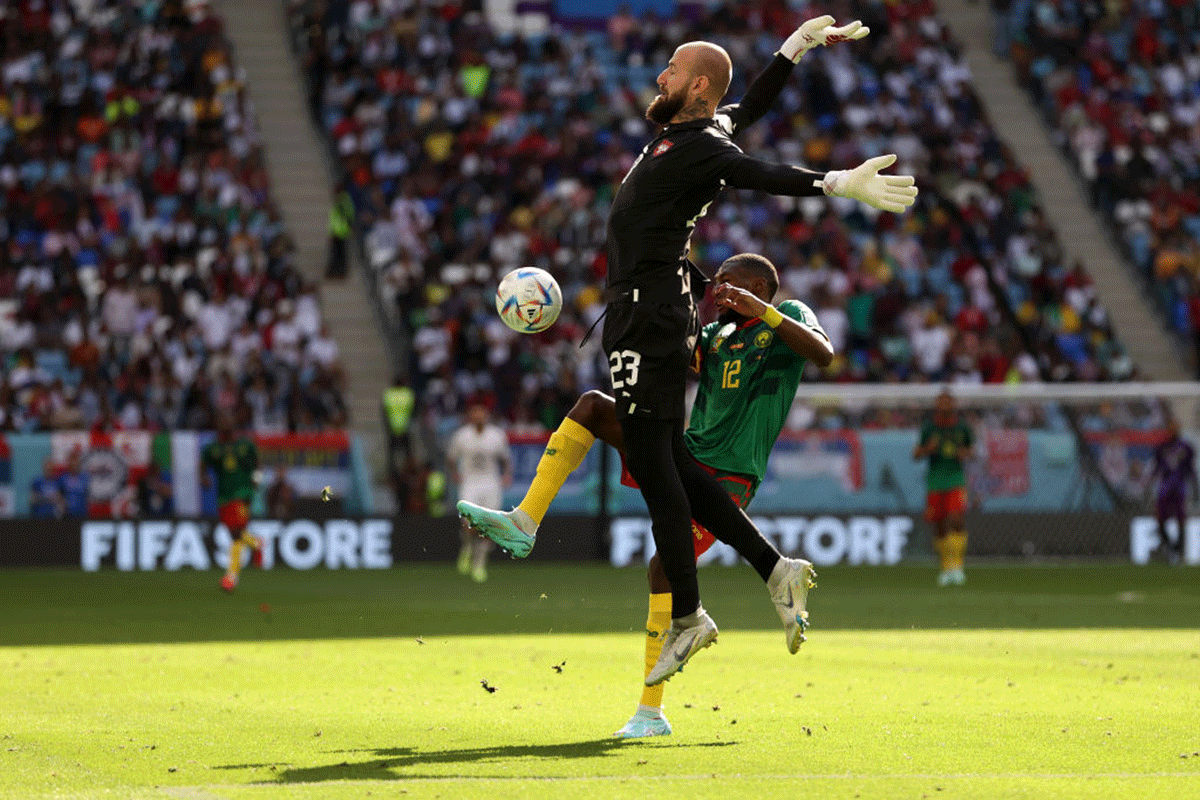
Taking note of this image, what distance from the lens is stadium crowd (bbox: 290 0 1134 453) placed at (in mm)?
27266

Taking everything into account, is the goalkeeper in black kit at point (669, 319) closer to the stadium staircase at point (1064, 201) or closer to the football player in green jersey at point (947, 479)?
the football player in green jersey at point (947, 479)

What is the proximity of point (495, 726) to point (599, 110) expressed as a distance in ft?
78.9

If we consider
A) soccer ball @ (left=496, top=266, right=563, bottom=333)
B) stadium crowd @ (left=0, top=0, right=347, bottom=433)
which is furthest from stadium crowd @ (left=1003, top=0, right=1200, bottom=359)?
A: soccer ball @ (left=496, top=266, right=563, bottom=333)

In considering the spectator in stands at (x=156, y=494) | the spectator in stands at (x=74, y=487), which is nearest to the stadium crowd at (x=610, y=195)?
the spectator in stands at (x=156, y=494)

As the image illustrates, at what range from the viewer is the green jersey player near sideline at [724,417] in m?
7.72

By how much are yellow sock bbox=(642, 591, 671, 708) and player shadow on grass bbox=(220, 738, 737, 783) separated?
30cm

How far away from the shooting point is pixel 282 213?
2973 centimetres

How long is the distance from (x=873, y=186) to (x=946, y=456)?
14.4m

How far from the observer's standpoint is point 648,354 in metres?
7.37

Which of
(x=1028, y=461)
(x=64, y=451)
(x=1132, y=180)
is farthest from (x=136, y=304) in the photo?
(x=1132, y=180)

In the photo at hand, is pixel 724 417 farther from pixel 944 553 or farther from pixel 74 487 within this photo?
pixel 74 487

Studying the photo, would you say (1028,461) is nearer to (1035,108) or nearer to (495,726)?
(1035,108)

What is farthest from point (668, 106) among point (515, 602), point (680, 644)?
point (515, 602)

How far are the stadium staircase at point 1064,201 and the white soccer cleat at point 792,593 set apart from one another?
2376cm
